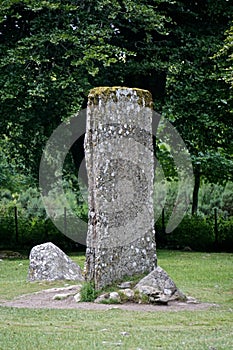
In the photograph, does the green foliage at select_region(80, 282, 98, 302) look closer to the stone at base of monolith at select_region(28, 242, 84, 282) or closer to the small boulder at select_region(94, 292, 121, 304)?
the small boulder at select_region(94, 292, 121, 304)

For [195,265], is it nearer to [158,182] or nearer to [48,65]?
[48,65]

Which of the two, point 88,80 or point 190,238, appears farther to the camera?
point 190,238

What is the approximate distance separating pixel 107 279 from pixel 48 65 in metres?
10.1

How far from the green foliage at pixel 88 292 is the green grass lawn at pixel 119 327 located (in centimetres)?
109

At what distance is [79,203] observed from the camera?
79.0 feet

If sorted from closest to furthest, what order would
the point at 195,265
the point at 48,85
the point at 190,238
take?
the point at 195,265
the point at 48,85
the point at 190,238

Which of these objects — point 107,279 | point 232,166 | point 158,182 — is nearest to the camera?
point 107,279

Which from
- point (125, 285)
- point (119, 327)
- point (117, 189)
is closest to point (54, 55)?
point (117, 189)

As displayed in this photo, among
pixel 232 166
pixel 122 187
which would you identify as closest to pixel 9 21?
pixel 232 166

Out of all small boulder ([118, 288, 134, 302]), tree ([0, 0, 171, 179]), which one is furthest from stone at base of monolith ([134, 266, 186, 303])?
tree ([0, 0, 171, 179])

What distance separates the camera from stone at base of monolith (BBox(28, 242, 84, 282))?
1324 centimetres

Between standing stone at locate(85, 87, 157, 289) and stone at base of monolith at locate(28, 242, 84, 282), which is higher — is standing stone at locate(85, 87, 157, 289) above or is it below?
above

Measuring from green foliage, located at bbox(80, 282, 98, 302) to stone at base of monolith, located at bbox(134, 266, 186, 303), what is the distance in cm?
69

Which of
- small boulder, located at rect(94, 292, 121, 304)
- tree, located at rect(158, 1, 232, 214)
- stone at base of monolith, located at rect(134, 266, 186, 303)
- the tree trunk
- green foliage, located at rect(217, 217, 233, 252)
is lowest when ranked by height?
small boulder, located at rect(94, 292, 121, 304)
